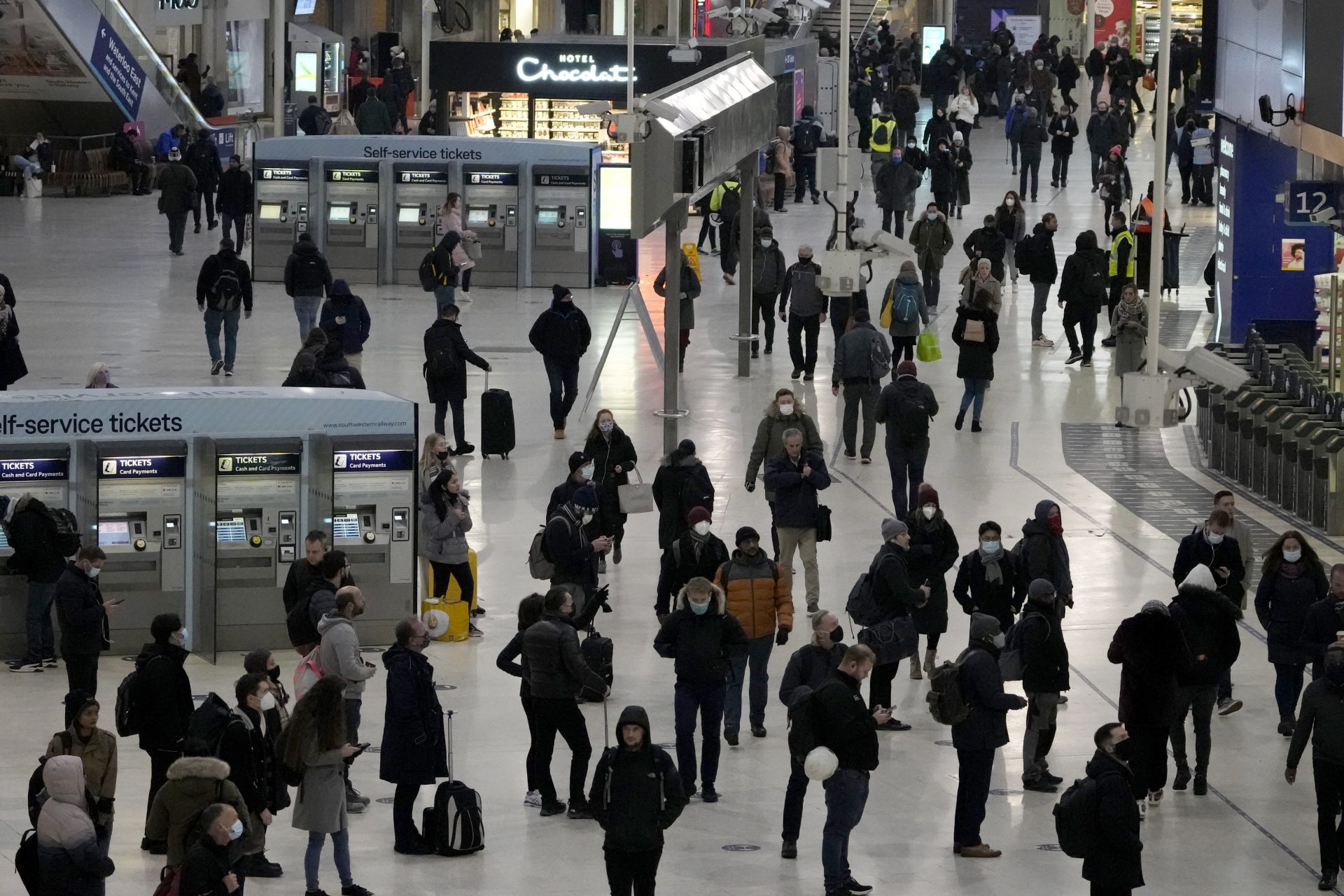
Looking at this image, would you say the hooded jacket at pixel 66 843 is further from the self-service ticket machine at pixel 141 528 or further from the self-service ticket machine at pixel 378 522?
the self-service ticket machine at pixel 378 522

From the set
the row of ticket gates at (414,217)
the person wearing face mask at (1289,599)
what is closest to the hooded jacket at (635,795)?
the person wearing face mask at (1289,599)

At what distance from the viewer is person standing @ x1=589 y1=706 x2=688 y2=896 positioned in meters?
10.5

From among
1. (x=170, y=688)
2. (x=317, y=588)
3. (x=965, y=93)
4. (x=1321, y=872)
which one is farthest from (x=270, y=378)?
(x=965, y=93)

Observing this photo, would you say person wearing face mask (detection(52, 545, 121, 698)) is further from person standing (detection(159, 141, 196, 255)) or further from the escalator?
the escalator

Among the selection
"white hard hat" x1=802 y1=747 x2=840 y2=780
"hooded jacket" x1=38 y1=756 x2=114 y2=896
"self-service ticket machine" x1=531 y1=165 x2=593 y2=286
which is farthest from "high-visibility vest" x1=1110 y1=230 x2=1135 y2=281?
"hooded jacket" x1=38 y1=756 x2=114 y2=896

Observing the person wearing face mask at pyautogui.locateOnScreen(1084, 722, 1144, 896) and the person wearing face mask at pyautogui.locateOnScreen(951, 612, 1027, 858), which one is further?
the person wearing face mask at pyautogui.locateOnScreen(951, 612, 1027, 858)

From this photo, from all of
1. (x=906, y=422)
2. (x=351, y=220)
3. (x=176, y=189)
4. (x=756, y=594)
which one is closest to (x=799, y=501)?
(x=906, y=422)

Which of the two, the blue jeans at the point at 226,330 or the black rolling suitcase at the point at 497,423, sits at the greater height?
the blue jeans at the point at 226,330

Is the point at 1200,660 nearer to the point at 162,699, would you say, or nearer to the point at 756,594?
the point at 756,594

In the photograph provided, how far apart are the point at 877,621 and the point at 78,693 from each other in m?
4.71

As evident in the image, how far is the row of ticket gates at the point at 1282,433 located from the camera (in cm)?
1902

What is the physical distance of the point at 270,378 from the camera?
2483 cm

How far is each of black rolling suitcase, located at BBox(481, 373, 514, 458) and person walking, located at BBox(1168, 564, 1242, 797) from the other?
9.39m

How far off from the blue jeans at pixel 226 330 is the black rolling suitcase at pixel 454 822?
13.4 metres
